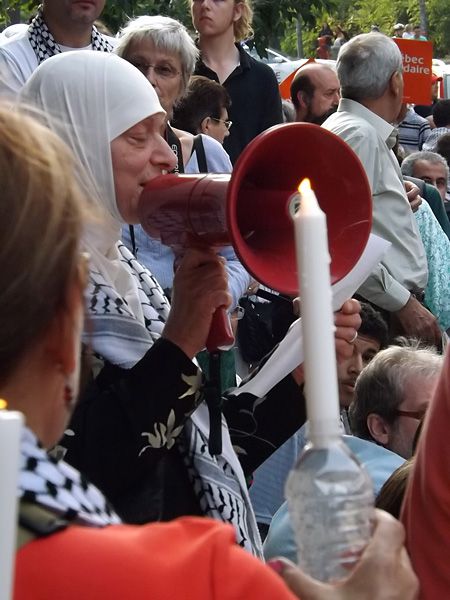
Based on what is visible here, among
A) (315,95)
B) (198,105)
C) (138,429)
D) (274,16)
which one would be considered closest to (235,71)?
(198,105)

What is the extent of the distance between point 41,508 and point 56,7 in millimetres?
3713

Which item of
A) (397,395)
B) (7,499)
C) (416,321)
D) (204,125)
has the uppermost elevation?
(7,499)

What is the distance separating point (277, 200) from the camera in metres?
2.37

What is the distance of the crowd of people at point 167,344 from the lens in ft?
3.87

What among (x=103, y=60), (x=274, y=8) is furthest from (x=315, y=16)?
(x=103, y=60)

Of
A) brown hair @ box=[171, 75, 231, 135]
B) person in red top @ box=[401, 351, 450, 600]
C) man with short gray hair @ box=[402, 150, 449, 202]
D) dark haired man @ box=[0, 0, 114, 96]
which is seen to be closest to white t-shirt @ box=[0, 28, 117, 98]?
dark haired man @ box=[0, 0, 114, 96]

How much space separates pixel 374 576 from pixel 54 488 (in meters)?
0.34

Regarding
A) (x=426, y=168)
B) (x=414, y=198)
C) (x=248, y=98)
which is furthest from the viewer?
(x=426, y=168)

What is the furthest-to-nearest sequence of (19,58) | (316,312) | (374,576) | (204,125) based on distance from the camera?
(204,125) → (19,58) → (374,576) → (316,312)

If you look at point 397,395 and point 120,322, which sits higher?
point 120,322

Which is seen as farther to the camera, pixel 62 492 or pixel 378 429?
pixel 378 429

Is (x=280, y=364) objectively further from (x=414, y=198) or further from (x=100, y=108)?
(x=414, y=198)

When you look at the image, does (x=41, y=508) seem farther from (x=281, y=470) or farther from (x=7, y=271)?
(x=281, y=470)

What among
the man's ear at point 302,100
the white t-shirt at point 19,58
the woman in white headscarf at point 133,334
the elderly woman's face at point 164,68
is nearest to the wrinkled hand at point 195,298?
the woman in white headscarf at point 133,334
